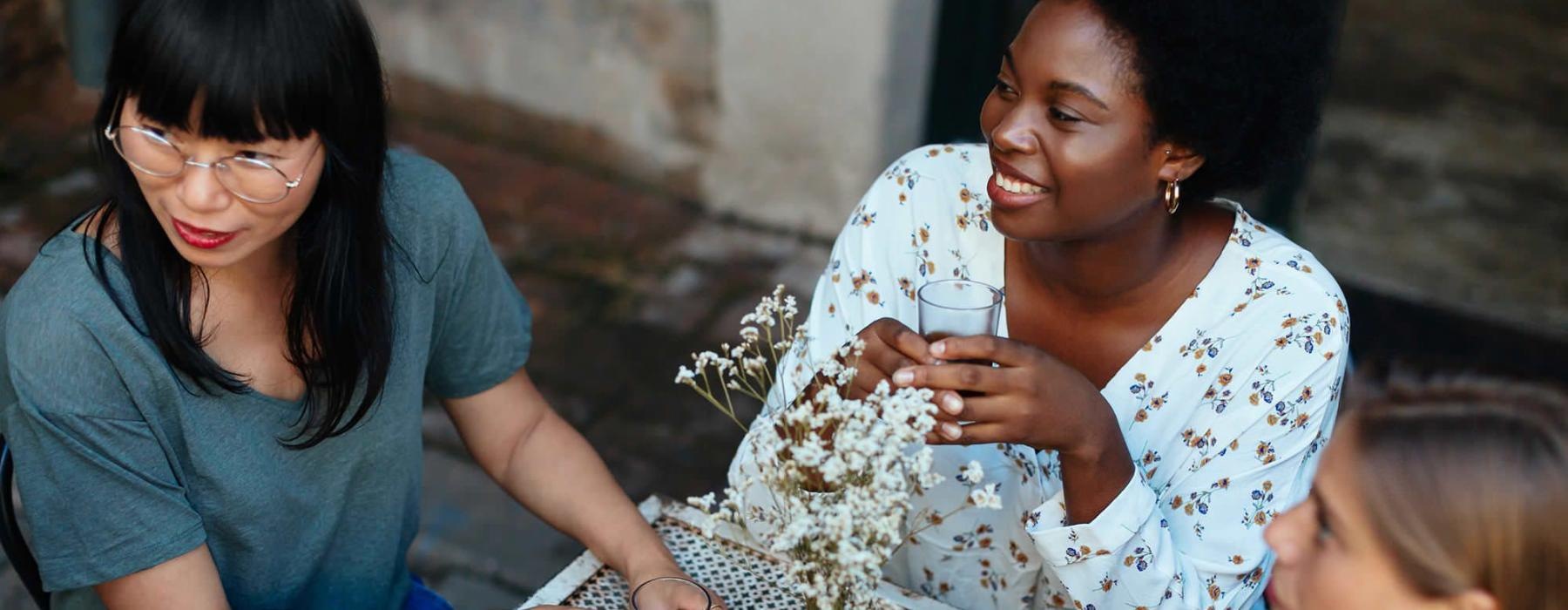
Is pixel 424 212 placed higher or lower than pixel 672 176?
higher

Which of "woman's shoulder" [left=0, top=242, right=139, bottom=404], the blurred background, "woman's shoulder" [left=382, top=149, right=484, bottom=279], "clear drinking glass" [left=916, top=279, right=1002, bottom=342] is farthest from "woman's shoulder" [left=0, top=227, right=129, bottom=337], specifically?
the blurred background

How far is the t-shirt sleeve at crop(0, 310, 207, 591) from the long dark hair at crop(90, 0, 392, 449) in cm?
8

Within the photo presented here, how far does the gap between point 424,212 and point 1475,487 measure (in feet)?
4.42

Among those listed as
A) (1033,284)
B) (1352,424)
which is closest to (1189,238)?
(1033,284)

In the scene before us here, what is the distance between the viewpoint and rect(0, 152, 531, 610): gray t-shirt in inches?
65.3

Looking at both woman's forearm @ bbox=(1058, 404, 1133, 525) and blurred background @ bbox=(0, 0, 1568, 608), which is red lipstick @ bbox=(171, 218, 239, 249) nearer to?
woman's forearm @ bbox=(1058, 404, 1133, 525)

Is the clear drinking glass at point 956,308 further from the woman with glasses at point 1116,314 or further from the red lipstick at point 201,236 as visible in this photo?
the red lipstick at point 201,236

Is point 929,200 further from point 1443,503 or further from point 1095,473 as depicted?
point 1443,503

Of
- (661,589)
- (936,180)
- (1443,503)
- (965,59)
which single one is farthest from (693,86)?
(1443,503)

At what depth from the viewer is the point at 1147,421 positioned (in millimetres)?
2064

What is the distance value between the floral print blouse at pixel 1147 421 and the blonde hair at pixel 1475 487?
1.72ft

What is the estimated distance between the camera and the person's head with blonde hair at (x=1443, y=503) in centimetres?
120

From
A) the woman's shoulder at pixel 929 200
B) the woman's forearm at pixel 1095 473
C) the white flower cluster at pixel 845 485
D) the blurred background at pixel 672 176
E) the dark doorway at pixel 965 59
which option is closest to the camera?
the white flower cluster at pixel 845 485

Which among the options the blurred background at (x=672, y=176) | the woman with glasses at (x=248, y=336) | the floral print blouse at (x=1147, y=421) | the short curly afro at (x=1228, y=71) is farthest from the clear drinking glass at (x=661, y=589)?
the blurred background at (x=672, y=176)
